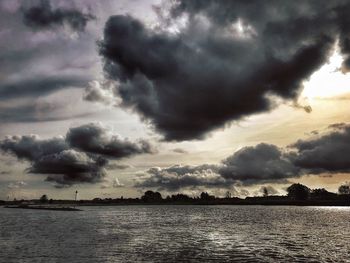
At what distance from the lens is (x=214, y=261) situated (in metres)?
48.3

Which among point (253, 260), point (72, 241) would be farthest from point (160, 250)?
point (72, 241)

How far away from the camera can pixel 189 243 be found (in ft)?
225

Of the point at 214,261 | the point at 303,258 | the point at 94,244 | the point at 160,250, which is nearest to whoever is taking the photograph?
the point at 214,261

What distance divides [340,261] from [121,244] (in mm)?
34129

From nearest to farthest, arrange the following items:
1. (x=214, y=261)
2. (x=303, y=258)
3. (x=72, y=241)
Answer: (x=214, y=261)
(x=303, y=258)
(x=72, y=241)

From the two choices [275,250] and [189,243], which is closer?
[275,250]

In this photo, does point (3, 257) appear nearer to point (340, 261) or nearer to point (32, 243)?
point (32, 243)

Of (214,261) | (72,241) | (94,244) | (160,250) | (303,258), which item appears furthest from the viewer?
(72,241)

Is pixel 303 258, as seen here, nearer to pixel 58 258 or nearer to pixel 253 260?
pixel 253 260

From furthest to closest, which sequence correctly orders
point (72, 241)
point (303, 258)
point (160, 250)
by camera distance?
point (72, 241) → point (160, 250) → point (303, 258)

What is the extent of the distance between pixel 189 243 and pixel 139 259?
20.8 m

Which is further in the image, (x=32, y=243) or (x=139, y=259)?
(x=32, y=243)

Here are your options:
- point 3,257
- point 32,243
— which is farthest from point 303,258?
point 32,243

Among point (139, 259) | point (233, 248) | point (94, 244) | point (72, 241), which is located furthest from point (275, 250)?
point (72, 241)
